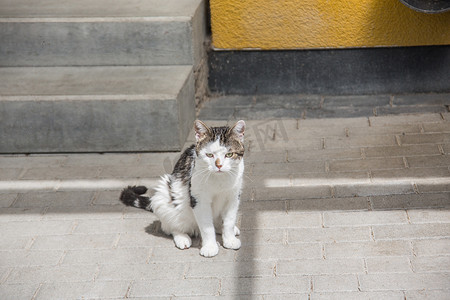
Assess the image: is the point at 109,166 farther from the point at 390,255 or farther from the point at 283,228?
the point at 390,255

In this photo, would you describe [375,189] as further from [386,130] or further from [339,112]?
[339,112]

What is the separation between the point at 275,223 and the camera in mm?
4457

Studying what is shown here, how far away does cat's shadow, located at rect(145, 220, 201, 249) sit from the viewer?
14.1ft

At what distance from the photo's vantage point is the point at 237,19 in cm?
657

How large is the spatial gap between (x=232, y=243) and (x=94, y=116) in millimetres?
2054

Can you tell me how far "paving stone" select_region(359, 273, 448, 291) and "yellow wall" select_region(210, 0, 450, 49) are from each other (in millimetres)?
3290

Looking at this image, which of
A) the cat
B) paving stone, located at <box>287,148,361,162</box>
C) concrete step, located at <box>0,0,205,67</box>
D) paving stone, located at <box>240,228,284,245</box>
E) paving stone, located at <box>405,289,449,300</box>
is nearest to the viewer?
paving stone, located at <box>405,289,449,300</box>

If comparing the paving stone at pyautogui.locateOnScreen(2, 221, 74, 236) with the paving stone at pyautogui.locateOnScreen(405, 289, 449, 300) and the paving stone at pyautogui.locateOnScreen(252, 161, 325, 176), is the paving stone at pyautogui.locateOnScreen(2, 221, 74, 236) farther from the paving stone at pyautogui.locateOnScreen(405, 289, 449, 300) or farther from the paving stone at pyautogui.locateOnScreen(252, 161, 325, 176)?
the paving stone at pyautogui.locateOnScreen(405, 289, 449, 300)

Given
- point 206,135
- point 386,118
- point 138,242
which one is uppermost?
point 206,135

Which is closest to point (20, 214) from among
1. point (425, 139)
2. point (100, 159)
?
point (100, 159)

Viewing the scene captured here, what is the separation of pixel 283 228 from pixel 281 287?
71cm

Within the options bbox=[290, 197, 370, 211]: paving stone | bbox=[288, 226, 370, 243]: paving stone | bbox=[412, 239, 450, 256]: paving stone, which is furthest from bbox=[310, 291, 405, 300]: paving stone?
bbox=[290, 197, 370, 211]: paving stone

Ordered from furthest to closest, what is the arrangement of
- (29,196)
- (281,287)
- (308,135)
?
(308,135), (29,196), (281,287)

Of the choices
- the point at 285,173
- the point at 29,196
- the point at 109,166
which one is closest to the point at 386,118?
the point at 285,173
